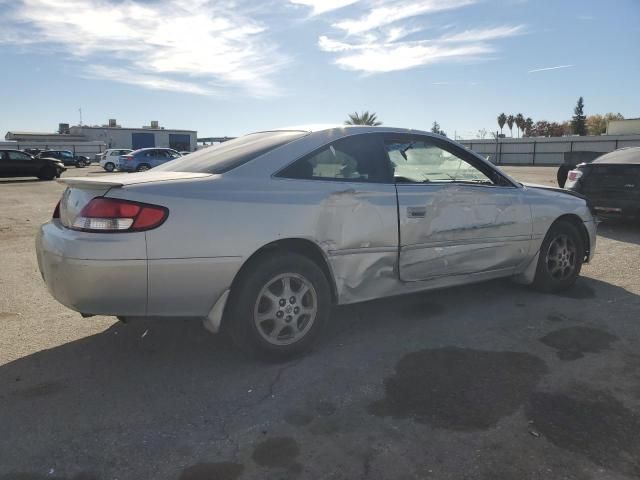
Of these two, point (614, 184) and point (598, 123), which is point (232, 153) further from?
point (598, 123)

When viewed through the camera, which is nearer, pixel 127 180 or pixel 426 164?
pixel 127 180

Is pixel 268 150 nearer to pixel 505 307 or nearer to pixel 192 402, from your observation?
pixel 192 402

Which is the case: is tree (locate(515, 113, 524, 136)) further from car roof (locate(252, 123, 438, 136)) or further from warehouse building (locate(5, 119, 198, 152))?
car roof (locate(252, 123, 438, 136))

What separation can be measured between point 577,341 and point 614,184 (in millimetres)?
5977

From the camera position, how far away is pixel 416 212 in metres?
4.07

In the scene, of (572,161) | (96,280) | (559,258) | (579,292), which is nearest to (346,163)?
(96,280)

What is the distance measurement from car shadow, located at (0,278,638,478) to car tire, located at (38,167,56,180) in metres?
24.6

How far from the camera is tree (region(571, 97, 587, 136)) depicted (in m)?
90.6

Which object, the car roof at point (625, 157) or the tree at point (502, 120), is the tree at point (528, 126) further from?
the car roof at point (625, 157)

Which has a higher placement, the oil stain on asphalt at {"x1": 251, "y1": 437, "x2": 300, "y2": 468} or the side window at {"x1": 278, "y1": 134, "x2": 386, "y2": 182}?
the side window at {"x1": 278, "y1": 134, "x2": 386, "y2": 182}

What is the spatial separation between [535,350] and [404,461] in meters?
1.77

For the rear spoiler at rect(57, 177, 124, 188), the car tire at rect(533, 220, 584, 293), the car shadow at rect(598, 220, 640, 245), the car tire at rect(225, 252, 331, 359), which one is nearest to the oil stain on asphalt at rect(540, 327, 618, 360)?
the car tire at rect(533, 220, 584, 293)

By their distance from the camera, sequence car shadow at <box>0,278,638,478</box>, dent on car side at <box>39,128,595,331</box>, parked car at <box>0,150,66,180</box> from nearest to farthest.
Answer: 1. car shadow at <box>0,278,638,478</box>
2. dent on car side at <box>39,128,595,331</box>
3. parked car at <box>0,150,66,180</box>

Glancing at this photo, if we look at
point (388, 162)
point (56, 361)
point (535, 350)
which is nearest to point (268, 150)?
point (388, 162)
